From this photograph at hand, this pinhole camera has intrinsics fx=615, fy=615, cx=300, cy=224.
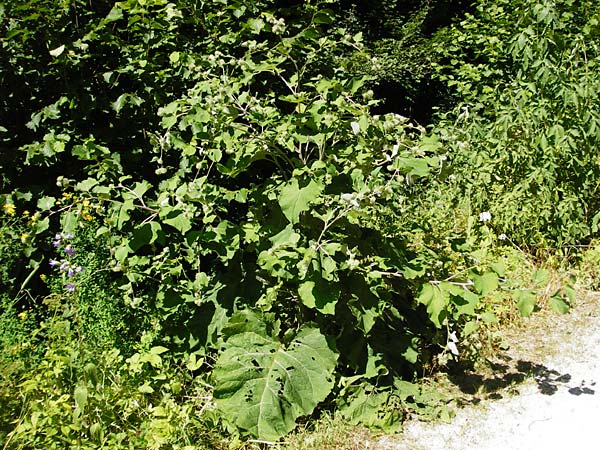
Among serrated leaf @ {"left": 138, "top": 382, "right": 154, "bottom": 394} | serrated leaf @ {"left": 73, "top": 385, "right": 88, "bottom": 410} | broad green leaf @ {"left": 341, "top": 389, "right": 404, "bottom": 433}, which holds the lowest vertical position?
serrated leaf @ {"left": 138, "top": 382, "right": 154, "bottom": 394}

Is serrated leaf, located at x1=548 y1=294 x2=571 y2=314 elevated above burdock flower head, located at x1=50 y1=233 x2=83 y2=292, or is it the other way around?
serrated leaf, located at x1=548 y1=294 x2=571 y2=314

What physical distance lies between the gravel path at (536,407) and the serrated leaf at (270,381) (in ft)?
1.63

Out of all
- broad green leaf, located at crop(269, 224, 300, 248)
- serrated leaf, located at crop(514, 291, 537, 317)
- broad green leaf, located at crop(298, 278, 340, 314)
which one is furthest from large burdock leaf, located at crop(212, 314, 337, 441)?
serrated leaf, located at crop(514, 291, 537, 317)

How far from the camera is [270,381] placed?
285 cm

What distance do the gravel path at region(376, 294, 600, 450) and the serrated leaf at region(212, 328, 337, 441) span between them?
0.50 metres

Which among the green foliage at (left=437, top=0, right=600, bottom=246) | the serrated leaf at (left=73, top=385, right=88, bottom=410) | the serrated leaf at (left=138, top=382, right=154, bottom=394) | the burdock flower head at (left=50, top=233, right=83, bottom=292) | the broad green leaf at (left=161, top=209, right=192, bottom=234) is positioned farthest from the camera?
the green foliage at (left=437, top=0, right=600, bottom=246)

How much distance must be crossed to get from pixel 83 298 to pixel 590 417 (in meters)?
2.77

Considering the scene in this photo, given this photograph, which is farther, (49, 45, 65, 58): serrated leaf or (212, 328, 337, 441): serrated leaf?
(49, 45, 65, 58): serrated leaf

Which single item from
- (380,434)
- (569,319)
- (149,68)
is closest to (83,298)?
(149,68)

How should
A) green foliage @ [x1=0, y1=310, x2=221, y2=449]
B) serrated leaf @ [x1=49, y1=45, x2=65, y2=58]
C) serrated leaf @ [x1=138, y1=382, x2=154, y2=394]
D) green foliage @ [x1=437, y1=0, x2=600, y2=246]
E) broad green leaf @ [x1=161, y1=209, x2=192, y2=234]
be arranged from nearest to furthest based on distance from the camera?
green foliage @ [x1=0, y1=310, x2=221, y2=449] → broad green leaf @ [x1=161, y1=209, x2=192, y2=234] → serrated leaf @ [x1=138, y1=382, x2=154, y2=394] → serrated leaf @ [x1=49, y1=45, x2=65, y2=58] → green foliage @ [x1=437, y1=0, x2=600, y2=246]

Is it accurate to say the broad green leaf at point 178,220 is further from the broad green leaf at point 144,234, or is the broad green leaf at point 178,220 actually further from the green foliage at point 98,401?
the green foliage at point 98,401

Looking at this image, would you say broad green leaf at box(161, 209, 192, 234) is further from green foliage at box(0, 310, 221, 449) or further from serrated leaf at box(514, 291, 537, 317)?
serrated leaf at box(514, 291, 537, 317)

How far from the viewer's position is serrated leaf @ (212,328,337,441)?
278cm

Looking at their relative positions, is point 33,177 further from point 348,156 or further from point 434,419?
point 434,419
